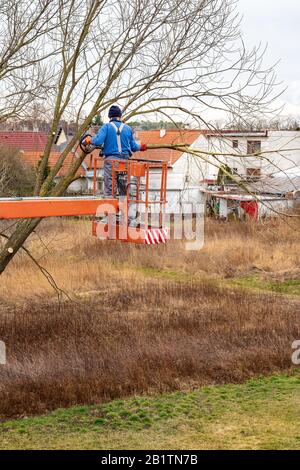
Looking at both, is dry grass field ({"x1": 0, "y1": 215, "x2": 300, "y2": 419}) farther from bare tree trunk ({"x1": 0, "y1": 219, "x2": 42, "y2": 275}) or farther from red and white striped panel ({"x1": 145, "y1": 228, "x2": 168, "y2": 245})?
red and white striped panel ({"x1": 145, "y1": 228, "x2": 168, "y2": 245})

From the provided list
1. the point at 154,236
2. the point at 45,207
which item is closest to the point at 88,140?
the point at 154,236

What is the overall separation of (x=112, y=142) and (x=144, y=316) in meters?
8.01

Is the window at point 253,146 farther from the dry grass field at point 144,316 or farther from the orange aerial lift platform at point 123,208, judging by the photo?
the orange aerial lift platform at point 123,208

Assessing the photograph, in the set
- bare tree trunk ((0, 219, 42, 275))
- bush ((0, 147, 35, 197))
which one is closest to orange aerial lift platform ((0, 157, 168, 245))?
bare tree trunk ((0, 219, 42, 275))

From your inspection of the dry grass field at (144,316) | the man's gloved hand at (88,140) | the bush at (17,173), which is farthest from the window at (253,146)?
the bush at (17,173)

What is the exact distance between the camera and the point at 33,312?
1792 centimetres

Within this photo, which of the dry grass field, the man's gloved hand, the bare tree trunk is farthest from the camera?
the bare tree trunk

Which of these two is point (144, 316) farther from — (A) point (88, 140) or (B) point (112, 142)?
(A) point (88, 140)

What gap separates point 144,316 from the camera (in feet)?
55.8

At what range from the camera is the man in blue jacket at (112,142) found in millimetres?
9508

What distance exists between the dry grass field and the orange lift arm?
335cm

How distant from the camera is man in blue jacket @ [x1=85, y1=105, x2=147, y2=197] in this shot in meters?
9.51

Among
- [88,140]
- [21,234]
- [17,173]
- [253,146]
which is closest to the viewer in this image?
[88,140]
